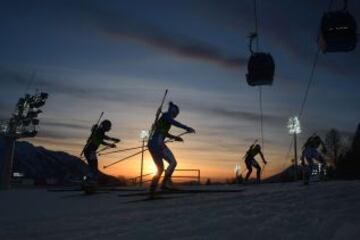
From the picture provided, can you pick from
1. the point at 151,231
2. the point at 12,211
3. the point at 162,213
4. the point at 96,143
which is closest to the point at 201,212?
the point at 162,213

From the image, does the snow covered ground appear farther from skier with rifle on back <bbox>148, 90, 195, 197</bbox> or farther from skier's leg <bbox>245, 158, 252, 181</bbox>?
skier's leg <bbox>245, 158, 252, 181</bbox>

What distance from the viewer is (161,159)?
537 inches

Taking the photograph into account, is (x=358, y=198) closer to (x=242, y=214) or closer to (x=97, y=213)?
(x=242, y=214)

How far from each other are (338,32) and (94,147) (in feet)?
48.8

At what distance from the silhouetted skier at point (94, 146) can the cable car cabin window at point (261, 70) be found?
16063 mm

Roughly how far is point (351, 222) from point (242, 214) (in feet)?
6.83

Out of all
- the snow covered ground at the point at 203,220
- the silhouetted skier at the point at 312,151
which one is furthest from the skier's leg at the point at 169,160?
the silhouetted skier at the point at 312,151

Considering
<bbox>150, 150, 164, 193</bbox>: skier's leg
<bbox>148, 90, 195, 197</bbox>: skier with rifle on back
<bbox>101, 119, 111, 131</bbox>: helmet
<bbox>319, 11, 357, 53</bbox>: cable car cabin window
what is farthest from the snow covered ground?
<bbox>319, 11, 357, 53</bbox>: cable car cabin window

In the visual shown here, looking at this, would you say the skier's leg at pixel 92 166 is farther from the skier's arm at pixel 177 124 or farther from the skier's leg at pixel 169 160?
the skier's arm at pixel 177 124

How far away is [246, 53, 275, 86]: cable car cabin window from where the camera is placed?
104 ft

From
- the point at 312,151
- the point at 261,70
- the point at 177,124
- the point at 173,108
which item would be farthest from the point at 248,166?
the point at 177,124

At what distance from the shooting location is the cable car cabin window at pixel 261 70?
1249 inches

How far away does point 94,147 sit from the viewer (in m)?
17.3

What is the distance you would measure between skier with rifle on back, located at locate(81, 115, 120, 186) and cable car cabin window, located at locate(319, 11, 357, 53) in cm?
1381
